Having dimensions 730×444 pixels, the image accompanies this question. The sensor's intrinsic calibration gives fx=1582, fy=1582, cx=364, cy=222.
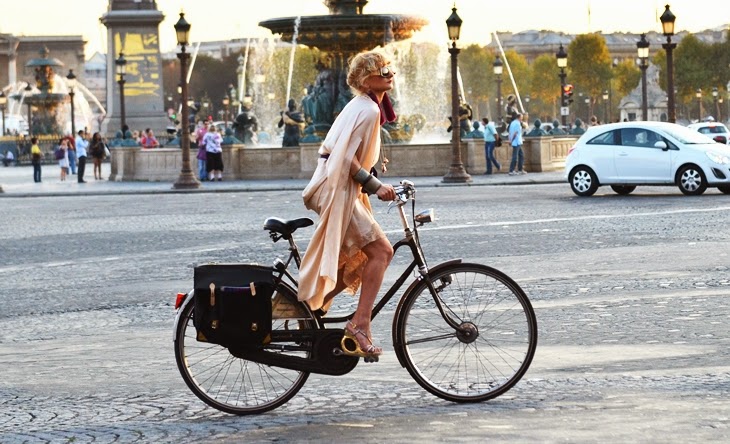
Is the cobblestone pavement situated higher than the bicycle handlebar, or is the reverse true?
the bicycle handlebar

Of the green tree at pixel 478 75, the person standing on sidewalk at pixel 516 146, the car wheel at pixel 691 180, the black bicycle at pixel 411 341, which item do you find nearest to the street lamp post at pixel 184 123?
the person standing on sidewalk at pixel 516 146

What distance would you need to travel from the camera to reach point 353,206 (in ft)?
23.6

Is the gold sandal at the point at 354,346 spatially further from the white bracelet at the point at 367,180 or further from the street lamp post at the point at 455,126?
the street lamp post at the point at 455,126

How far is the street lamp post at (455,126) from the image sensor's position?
35562 mm

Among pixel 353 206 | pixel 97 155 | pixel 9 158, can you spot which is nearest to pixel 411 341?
pixel 353 206

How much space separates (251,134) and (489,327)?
140ft

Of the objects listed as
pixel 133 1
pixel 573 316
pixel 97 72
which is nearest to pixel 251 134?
pixel 133 1

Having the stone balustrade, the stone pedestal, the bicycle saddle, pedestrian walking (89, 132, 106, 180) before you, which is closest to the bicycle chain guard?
the bicycle saddle

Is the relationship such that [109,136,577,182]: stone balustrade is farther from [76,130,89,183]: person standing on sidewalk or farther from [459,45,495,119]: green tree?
[459,45,495,119]: green tree

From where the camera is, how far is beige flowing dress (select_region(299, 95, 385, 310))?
280 inches

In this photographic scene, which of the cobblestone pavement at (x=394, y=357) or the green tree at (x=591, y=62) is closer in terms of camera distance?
the cobblestone pavement at (x=394, y=357)

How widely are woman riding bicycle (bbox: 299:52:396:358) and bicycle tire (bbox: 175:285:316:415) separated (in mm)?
188

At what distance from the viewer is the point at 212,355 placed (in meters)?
7.43

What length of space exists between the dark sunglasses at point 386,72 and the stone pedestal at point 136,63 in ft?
204
